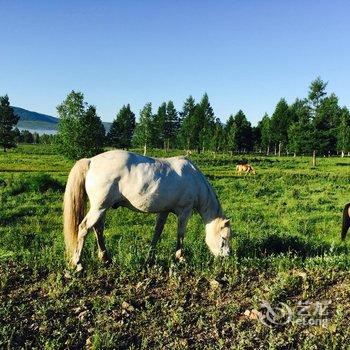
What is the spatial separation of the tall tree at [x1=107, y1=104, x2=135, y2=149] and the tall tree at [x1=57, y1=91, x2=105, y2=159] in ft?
100

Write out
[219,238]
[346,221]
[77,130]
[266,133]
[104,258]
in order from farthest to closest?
[266,133], [77,130], [346,221], [219,238], [104,258]

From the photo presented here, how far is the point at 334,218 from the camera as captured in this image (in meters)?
16.7

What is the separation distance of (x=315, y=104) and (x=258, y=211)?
137ft

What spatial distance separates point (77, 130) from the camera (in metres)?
40.8

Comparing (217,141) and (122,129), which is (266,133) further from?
(122,129)

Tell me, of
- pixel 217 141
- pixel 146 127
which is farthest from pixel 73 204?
pixel 217 141

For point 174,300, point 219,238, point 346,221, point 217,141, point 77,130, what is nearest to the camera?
point 174,300

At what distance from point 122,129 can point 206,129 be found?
17425mm

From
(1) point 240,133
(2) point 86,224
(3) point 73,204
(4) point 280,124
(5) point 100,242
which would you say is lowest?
(5) point 100,242

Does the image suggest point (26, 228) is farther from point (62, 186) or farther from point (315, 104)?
point (315, 104)

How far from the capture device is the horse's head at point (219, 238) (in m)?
8.45

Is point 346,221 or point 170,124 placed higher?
point 170,124

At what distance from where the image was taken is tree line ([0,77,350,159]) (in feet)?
137

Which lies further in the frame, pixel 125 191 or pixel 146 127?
pixel 146 127
